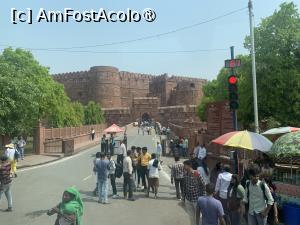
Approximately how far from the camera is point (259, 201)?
6570mm

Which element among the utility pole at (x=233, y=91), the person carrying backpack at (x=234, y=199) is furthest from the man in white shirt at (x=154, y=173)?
the person carrying backpack at (x=234, y=199)

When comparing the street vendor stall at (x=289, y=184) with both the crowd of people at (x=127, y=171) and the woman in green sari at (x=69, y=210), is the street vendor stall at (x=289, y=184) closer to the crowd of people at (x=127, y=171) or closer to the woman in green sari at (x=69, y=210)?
the crowd of people at (x=127, y=171)

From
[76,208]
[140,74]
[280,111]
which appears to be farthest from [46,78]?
[140,74]

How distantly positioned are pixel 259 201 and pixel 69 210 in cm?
302

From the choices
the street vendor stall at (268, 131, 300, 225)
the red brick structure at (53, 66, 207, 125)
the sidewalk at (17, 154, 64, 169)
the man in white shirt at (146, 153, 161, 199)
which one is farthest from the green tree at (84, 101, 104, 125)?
the street vendor stall at (268, 131, 300, 225)

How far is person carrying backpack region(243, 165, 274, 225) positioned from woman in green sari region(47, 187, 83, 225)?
9.21 ft

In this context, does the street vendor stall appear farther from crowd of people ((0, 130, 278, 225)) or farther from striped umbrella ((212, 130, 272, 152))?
crowd of people ((0, 130, 278, 225))

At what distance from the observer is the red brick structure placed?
7488cm

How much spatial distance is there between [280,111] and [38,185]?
42.0 ft

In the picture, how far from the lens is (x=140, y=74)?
A: 3477 inches

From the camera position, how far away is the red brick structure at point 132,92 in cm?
7488

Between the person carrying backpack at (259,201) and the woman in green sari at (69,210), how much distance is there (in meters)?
2.81

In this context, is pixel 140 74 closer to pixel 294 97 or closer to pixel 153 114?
pixel 153 114

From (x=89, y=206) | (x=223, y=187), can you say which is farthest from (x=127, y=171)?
(x=223, y=187)
